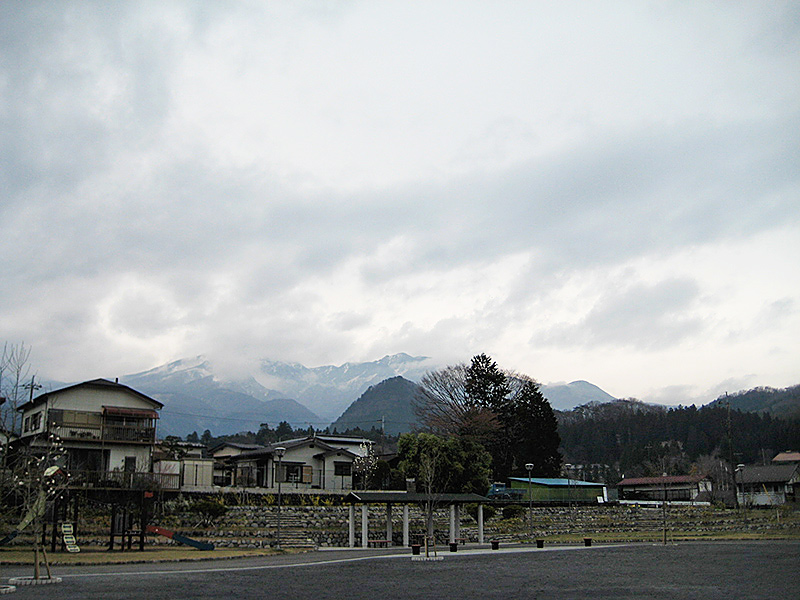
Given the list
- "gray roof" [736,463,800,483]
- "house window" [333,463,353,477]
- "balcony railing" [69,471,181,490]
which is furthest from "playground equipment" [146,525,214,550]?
"gray roof" [736,463,800,483]

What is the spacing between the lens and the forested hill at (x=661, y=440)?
89.8m

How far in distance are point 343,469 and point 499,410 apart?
62.3 feet

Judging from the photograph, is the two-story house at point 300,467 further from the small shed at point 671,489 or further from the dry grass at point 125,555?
the small shed at point 671,489

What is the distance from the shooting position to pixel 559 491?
55781mm

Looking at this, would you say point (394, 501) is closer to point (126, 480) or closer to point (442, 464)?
point (442, 464)

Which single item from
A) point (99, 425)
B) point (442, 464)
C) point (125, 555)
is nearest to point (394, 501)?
point (442, 464)

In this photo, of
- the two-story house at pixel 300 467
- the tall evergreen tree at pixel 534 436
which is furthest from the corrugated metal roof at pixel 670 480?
the two-story house at pixel 300 467

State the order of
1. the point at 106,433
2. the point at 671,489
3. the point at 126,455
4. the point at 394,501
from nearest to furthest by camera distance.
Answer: the point at 394,501
the point at 106,433
the point at 126,455
the point at 671,489

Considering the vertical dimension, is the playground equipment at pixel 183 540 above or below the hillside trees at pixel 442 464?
below

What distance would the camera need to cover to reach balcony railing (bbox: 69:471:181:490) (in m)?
34.4

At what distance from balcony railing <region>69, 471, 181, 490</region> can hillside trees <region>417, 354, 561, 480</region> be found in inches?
1106

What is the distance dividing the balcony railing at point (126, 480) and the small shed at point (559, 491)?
1077 inches

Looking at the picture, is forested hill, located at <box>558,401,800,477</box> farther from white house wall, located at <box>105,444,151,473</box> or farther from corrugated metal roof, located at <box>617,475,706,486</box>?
white house wall, located at <box>105,444,151,473</box>

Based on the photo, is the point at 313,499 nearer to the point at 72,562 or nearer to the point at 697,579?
the point at 72,562
